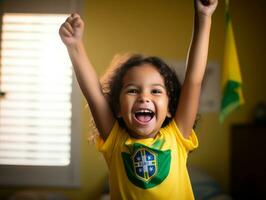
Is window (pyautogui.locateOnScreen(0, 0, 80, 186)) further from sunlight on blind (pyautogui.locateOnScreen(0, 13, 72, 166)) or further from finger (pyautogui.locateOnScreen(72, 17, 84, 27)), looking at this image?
finger (pyautogui.locateOnScreen(72, 17, 84, 27))

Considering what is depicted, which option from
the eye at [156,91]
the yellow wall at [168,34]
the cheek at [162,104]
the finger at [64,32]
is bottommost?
the cheek at [162,104]

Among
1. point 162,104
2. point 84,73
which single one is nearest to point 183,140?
point 162,104

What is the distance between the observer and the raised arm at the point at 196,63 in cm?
50

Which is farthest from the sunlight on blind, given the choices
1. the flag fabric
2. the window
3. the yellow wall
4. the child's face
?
the child's face

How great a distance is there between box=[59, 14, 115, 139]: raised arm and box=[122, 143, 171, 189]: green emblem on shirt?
8 cm

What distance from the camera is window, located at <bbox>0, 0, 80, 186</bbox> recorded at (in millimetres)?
2311

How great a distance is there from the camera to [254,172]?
6.54ft

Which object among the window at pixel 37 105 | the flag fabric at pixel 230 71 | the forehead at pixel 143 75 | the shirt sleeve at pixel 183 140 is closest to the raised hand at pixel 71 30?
the forehead at pixel 143 75

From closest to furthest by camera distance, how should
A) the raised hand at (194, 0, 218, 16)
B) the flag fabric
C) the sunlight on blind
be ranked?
the raised hand at (194, 0, 218, 16)
the flag fabric
the sunlight on blind

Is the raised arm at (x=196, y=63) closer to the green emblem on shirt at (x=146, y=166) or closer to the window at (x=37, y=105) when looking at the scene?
the green emblem on shirt at (x=146, y=166)

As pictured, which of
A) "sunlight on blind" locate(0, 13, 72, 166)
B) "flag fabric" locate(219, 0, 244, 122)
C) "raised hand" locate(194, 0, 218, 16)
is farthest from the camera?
"sunlight on blind" locate(0, 13, 72, 166)

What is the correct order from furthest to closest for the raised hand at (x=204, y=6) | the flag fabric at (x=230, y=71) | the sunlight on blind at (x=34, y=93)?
1. the sunlight on blind at (x=34, y=93)
2. the flag fabric at (x=230, y=71)
3. the raised hand at (x=204, y=6)

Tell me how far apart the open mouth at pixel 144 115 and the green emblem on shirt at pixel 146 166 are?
1.8 inches

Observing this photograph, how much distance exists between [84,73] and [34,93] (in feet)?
6.28
